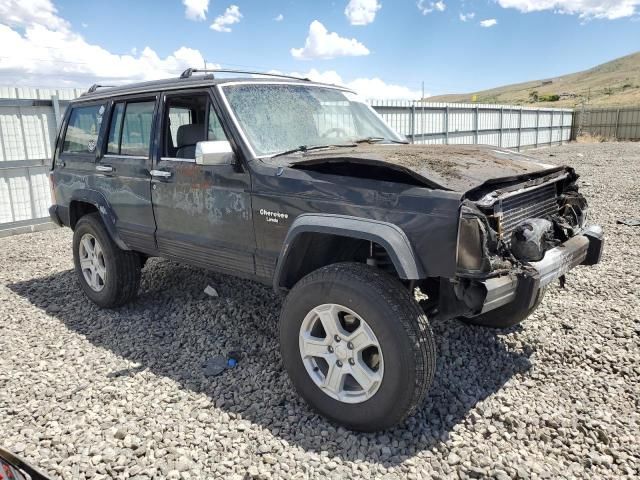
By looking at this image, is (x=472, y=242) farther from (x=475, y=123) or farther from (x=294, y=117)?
(x=475, y=123)

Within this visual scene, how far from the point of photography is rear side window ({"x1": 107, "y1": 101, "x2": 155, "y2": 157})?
4.36 m

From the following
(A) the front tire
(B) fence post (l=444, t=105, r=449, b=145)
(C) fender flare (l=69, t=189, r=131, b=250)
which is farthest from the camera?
(B) fence post (l=444, t=105, r=449, b=145)

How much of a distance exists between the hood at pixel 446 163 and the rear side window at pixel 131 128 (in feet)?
5.02

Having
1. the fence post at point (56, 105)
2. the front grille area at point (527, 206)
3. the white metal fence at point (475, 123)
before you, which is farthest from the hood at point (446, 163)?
the white metal fence at point (475, 123)

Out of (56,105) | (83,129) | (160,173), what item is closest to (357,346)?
(160,173)

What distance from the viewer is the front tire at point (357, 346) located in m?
2.67

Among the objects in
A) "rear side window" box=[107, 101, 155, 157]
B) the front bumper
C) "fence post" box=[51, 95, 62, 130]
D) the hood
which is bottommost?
the front bumper

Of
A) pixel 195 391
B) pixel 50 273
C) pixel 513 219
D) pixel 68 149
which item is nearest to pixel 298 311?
pixel 195 391

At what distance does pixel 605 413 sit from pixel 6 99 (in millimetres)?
9696

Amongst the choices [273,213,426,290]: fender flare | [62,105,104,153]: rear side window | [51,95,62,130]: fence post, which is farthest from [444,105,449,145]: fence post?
[273,213,426,290]: fender flare

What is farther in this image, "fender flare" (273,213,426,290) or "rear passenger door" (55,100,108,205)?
"rear passenger door" (55,100,108,205)

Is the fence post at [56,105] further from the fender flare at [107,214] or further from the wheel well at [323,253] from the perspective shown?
the wheel well at [323,253]

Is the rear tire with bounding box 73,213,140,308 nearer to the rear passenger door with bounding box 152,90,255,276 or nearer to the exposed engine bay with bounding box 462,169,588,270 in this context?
the rear passenger door with bounding box 152,90,255,276

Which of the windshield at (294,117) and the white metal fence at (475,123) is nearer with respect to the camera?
the windshield at (294,117)
